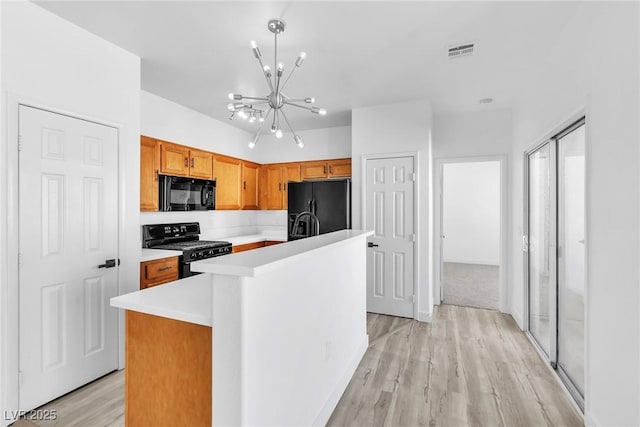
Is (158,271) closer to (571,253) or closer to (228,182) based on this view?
(228,182)

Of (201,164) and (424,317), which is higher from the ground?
(201,164)

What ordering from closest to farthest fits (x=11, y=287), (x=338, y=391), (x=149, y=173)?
(x=11, y=287) → (x=338, y=391) → (x=149, y=173)

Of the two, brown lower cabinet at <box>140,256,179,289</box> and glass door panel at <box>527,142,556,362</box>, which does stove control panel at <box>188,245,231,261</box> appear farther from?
glass door panel at <box>527,142,556,362</box>

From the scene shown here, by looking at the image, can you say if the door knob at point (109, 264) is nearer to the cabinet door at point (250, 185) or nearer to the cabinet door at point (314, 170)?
the cabinet door at point (250, 185)

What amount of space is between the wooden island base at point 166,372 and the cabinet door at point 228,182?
3.12m

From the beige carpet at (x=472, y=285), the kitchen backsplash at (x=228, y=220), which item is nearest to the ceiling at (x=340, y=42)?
the kitchen backsplash at (x=228, y=220)

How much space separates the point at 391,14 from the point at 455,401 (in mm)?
2699

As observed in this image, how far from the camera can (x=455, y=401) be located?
219cm

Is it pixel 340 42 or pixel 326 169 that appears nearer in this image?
pixel 340 42

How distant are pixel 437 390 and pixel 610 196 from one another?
5.52ft

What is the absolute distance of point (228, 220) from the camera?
504cm

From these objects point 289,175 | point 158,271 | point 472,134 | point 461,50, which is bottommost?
point 158,271

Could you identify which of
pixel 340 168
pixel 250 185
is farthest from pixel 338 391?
pixel 250 185

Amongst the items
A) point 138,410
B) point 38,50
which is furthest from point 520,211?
point 38,50
